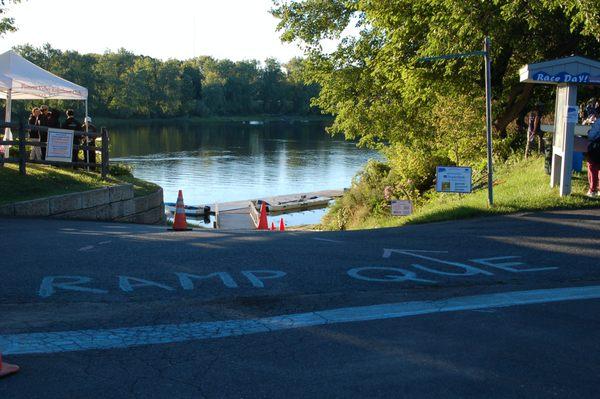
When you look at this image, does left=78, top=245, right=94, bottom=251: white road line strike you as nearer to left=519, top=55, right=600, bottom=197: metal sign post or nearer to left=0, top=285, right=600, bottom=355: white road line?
left=0, top=285, right=600, bottom=355: white road line

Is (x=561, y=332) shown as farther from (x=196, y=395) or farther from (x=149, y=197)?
(x=149, y=197)

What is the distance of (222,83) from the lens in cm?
16262

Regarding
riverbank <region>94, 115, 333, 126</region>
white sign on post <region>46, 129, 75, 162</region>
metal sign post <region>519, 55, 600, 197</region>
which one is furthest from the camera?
riverbank <region>94, 115, 333, 126</region>

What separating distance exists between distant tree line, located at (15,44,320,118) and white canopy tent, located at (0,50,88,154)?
89.4 metres

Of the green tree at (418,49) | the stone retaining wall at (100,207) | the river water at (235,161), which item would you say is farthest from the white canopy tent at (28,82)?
the river water at (235,161)

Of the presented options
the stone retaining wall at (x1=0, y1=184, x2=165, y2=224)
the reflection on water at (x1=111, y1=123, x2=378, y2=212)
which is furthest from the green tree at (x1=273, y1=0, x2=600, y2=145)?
the reflection on water at (x1=111, y1=123, x2=378, y2=212)

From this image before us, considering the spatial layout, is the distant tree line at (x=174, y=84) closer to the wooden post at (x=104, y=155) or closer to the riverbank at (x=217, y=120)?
the riverbank at (x=217, y=120)

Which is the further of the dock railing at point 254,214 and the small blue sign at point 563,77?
the dock railing at point 254,214

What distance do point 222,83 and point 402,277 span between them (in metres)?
158

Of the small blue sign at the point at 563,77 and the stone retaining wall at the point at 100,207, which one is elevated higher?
the small blue sign at the point at 563,77

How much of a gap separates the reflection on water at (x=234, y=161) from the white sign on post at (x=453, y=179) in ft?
135

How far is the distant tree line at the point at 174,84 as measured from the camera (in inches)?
5320

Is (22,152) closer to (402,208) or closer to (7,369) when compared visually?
(402,208)

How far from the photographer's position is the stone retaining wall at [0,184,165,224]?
14.6 m
